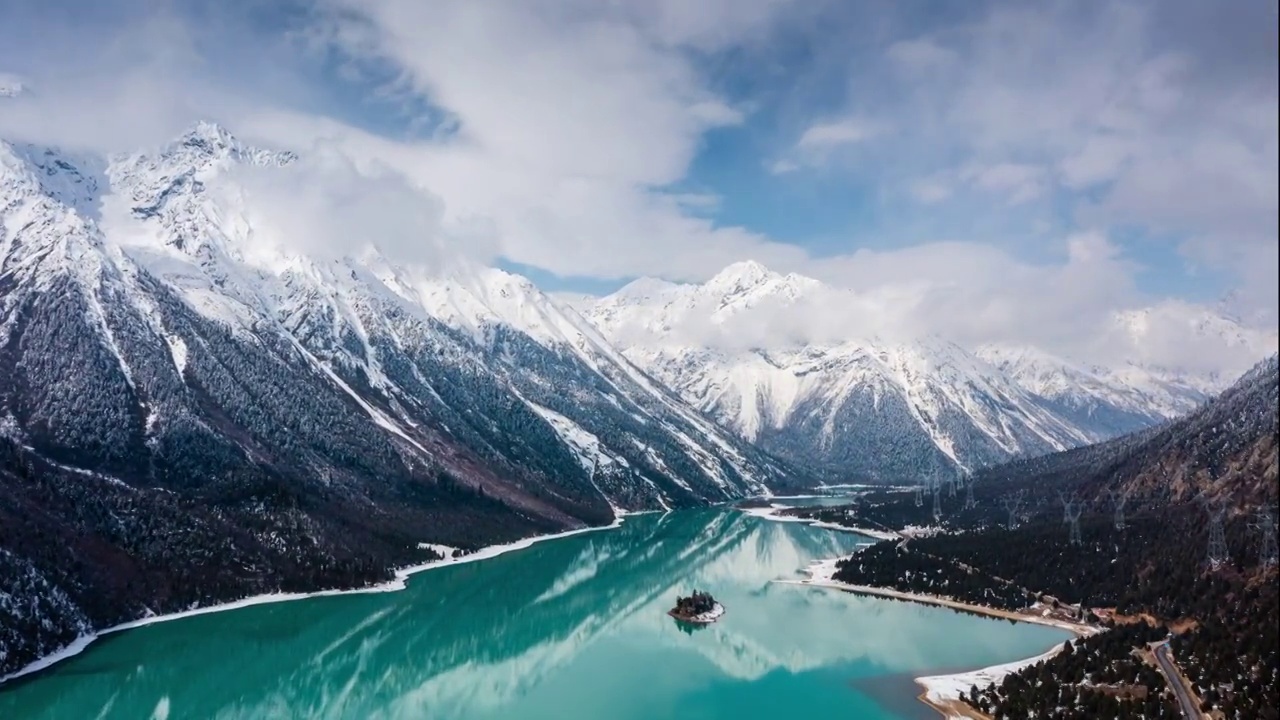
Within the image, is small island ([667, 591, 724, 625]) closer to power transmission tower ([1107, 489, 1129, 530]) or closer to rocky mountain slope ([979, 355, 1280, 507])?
power transmission tower ([1107, 489, 1129, 530])

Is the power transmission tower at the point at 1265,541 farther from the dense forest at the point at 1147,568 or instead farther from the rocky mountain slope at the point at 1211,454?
the rocky mountain slope at the point at 1211,454

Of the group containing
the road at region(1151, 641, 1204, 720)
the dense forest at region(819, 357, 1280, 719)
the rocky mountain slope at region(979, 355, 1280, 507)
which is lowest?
the road at region(1151, 641, 1204, 720)

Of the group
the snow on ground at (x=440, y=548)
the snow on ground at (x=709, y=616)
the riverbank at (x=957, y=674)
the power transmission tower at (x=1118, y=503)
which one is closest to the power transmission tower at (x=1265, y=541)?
the riverbank at (x=957, y=674)

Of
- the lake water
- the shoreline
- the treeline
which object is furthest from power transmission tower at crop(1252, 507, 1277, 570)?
the shoreline

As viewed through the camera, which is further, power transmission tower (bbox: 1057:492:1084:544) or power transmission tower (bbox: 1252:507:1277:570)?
power transmission tower (bbox: 1057:492:1084:544)

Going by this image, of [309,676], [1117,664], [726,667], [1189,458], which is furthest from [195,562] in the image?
[1189,458]

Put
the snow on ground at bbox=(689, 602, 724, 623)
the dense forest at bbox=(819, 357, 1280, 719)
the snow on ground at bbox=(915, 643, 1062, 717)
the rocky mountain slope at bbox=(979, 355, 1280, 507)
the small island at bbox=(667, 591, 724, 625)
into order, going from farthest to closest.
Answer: the small island at bbox=(667, 591, 724, 625), the snow on ground at bbox=(689, 602, 724, 623), the rocky mountain slope at bbox=(979, 355, 1280, 507), the snow on ground at bbox=(915, 643, 1062, 717), the dense forest at bbox=(819, 357, 1280, 719)
